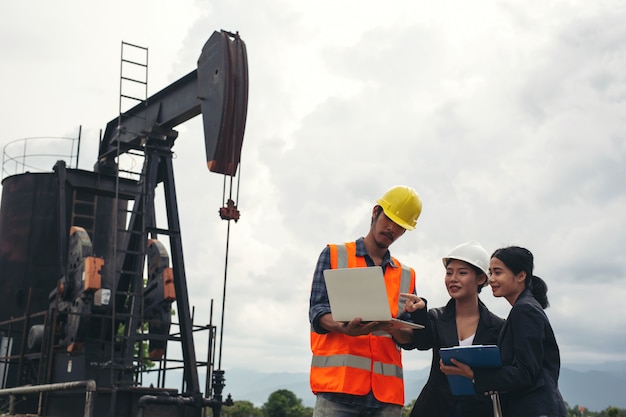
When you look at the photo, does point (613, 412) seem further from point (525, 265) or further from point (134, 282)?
point (525, 265)

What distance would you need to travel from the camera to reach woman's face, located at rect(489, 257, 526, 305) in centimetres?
400

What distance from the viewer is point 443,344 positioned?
4.11m

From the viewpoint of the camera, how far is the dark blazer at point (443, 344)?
155 inches

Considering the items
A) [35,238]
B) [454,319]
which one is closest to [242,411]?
[35,238]

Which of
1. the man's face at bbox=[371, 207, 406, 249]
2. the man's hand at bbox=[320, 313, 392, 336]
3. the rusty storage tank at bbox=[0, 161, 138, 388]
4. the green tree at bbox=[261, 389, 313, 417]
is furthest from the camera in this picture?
the green tree at bbox=[261, 389, 313, 417]

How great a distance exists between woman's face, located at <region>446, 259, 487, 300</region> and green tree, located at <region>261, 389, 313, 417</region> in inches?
1292

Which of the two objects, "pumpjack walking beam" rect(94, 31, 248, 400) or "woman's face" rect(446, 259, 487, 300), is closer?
"woman's face" rect(446, 259, 487, 300)

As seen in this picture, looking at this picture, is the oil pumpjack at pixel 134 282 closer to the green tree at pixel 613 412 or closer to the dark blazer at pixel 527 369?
the dark blazer at pixel 527 369

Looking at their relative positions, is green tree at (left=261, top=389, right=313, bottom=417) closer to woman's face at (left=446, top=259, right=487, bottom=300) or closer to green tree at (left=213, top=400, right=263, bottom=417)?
green tree at (left=213, top=400, right=263, bottom=417)

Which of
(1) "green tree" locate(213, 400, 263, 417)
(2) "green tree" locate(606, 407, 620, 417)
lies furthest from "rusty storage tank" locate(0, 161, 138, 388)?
(2) "green tree" locate(606, 407, 620, 417)

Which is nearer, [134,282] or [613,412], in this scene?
[134,282]

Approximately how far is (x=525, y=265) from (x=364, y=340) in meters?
0.96

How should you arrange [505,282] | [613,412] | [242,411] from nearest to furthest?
1. [505,282]
2. [613,412]
3. [242,411]

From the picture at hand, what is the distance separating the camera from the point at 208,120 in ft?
45.9
